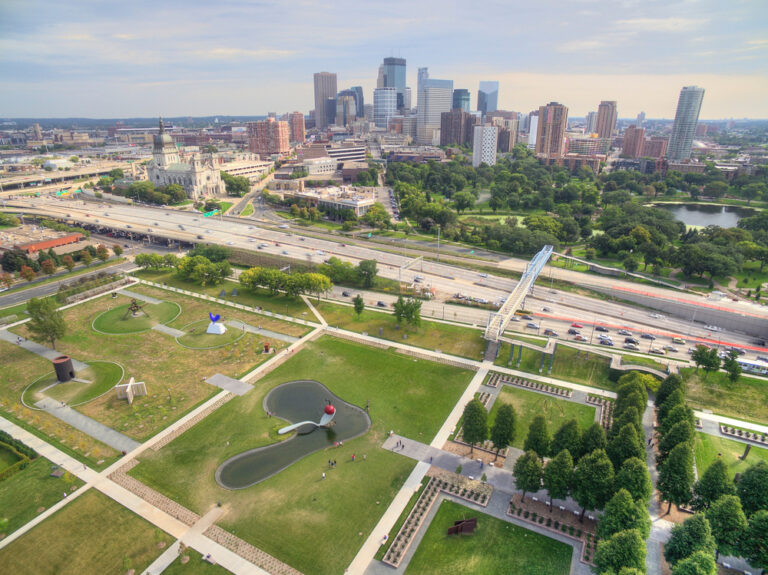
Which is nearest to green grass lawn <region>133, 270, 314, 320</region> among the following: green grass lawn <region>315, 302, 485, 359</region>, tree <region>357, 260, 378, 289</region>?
green grass lawn <region>315, 302, 485, 359</region>

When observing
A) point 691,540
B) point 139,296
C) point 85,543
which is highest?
point 691,540

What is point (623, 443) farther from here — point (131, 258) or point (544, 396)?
point (131, 258)

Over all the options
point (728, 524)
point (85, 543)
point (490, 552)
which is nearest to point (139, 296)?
point (85, 543)

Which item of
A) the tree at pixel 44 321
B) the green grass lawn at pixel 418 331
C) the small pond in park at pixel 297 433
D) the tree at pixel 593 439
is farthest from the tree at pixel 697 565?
the tree at pixel 44 321

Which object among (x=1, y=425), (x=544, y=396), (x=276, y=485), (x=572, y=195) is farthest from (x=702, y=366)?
(x=572, y=195)

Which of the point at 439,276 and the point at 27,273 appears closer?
the point at 27,273

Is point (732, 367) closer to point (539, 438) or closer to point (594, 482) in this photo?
point (594, 482)
